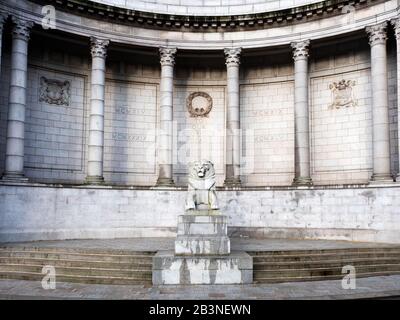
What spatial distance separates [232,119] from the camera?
2817 cm

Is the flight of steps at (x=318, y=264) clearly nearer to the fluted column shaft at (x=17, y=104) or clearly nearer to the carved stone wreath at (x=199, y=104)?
the fluted column shaft at (x=17, y=104)

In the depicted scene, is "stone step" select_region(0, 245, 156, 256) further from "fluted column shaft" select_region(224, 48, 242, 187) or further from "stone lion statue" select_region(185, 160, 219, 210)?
"fluted column shaft" select_region(224, 48, 242, 187)

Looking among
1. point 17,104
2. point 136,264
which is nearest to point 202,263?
point 136,264

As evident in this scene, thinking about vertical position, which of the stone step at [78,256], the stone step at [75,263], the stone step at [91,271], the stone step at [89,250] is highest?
the stone step at [89,250]

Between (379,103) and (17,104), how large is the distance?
783 inches

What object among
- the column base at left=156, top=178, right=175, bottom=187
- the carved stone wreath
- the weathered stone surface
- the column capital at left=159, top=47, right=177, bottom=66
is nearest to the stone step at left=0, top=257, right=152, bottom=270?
the weathered stone surface

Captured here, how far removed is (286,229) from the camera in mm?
25656

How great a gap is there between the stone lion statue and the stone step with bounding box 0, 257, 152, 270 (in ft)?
8.99

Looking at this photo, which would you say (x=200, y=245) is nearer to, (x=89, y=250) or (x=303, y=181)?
(x=89, y=250)

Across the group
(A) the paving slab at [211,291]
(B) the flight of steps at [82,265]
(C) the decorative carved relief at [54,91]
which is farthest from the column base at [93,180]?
(A) the paving slab at [211,291]

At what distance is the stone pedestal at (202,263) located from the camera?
14.5 m

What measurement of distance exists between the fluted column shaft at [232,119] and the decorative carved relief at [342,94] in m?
6.32

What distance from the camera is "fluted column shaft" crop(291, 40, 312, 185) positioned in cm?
2664
